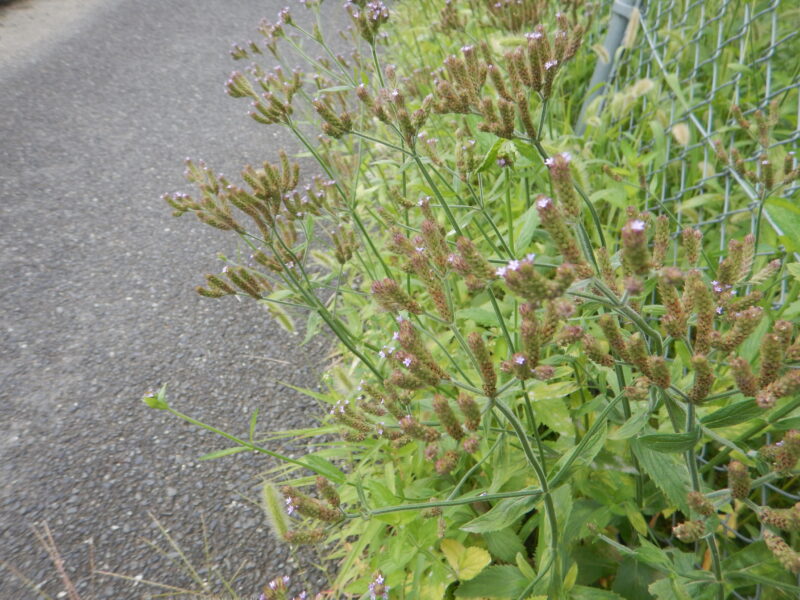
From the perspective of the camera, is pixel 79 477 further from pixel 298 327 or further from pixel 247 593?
pixel 298 327

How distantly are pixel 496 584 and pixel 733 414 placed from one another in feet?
2.51

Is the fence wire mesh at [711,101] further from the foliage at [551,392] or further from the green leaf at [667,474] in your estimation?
the green leaf at [667,474]

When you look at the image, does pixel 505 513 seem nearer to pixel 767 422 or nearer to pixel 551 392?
pixel 551 392

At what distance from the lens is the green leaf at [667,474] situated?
1.10 metres

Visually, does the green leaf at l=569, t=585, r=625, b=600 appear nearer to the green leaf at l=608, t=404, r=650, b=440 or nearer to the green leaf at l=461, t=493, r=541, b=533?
the green leaf at l=461, t=493, r=541, b=533

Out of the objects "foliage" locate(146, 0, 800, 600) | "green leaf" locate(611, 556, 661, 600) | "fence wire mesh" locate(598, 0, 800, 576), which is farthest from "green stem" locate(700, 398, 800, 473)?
"fence wire mesh" locate(598, 0, 800, 576)

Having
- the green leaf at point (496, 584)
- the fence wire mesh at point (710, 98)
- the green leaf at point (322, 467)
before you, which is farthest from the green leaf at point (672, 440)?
the fence wire mesh at point (710, 98)

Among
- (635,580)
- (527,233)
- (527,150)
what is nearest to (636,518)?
(635,580)

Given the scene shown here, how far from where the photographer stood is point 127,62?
602 cm

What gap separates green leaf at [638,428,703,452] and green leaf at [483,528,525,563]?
28.0 inches

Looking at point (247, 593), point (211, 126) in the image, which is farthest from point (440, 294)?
point (211, 126)

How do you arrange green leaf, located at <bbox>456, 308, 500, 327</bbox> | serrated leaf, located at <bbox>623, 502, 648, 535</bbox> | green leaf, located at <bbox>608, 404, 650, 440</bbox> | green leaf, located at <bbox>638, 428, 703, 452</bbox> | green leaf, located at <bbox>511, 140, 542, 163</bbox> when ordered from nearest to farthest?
1. green leaf, located at <bbox>638, 428, 703, 452</bbox>
2. green leaf, located at <bbox>608, 404, 650, 440</bbox>
3. serrated leaf, located at <bbox>623, 502, 648, 535</bbox>
4. green leaf, located at <bbox>511, 140, 542, 163</bbox>
5. green leaf, located at <bbox>456, 308, 500, 327</bbox>

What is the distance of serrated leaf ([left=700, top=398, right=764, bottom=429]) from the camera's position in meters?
0.89

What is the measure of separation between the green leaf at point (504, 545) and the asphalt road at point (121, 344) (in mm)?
809
